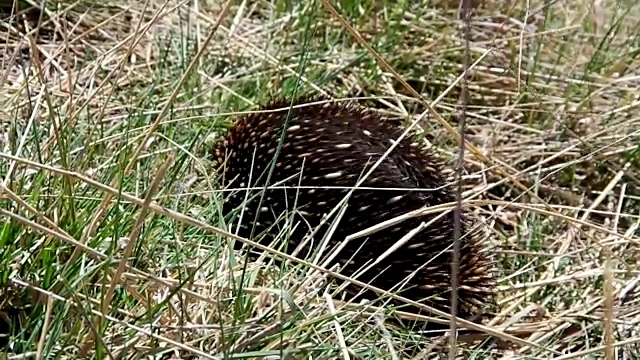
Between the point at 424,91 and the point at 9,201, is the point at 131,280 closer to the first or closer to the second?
the point at 9,201

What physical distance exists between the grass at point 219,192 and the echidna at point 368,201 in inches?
4.1

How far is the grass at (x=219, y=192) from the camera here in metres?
1.40

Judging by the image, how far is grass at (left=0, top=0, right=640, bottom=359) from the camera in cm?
140

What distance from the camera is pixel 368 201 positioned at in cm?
212

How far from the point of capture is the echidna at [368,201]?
2.06 meters

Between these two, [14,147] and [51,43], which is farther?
[51,43]

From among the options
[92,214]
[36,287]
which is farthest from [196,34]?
[36,287]

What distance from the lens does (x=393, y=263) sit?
6.83 ft

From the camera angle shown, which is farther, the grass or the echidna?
the echidna

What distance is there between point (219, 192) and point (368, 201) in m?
0.38

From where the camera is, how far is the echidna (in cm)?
206

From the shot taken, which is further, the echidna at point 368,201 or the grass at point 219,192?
the echidna at point 368,201

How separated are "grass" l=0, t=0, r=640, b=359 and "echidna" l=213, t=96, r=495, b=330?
10cm

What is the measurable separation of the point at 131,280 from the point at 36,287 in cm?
18
